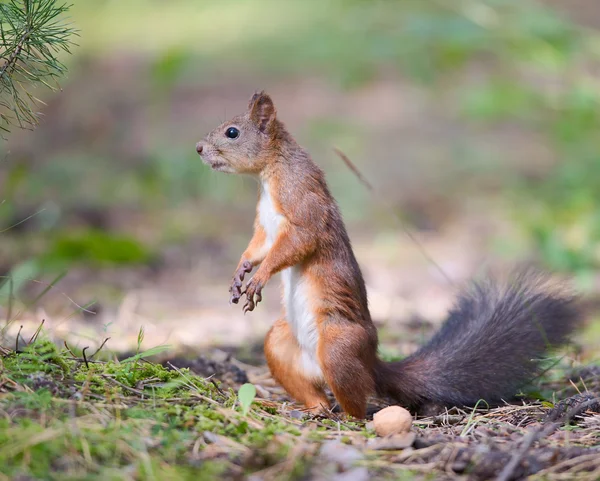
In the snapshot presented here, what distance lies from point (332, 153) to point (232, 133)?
5409 mm

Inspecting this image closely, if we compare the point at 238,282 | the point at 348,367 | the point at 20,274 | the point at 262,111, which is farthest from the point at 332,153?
the point at 348,367

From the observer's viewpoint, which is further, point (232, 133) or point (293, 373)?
point (232, 133)

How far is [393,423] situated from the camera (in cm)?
229

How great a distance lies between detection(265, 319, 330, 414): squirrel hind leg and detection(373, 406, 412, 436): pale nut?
0.61 meters

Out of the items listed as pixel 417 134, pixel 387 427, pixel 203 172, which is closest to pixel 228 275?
pixel 203 172

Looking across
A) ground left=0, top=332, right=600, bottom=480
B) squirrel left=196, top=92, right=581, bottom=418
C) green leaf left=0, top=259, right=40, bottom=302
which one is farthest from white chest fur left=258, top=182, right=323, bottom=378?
green leaf left=0, top=259, right=40, bottom=302

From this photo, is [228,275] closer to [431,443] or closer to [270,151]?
[270,151]

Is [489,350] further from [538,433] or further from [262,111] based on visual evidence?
[262,111]

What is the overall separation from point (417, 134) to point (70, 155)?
4244mm

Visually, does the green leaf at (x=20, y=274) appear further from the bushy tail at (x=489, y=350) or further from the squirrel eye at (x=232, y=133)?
the bushy tail at (x=489, y=350)

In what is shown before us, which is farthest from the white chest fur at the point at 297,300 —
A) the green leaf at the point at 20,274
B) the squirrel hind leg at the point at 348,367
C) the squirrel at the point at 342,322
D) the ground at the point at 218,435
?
the green leaf at the point at 20,274

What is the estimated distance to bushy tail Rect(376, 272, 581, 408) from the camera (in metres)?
2.95

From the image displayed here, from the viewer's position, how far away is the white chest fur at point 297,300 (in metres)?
2.98

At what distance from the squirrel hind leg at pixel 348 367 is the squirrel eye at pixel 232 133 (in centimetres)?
101
